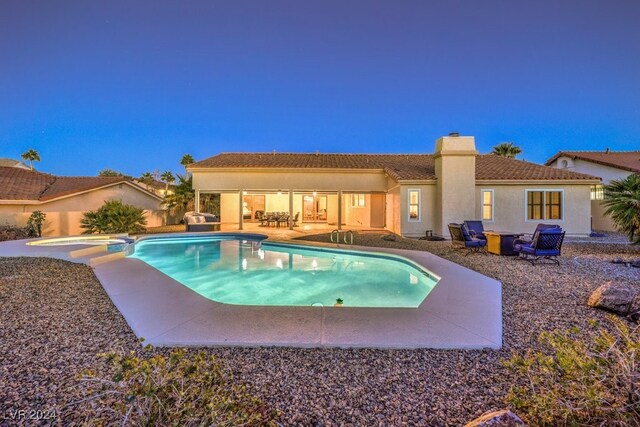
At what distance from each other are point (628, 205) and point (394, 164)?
11.4 meters

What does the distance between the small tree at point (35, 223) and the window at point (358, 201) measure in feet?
59.1

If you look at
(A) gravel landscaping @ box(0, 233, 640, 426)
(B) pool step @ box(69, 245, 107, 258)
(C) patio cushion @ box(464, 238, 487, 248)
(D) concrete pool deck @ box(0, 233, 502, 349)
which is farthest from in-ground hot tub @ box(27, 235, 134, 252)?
(C) patio cushion @ box(464, 238, 487, 248)

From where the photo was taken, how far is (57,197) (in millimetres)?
16156

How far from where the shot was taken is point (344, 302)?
6.58m

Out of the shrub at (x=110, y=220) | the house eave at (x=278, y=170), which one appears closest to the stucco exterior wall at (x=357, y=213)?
the house eave at (x=278, y=170)

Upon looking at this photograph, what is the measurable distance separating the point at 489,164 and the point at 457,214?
590 centimetres

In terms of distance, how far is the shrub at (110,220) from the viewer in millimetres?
15594

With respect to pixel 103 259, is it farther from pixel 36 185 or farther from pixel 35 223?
pixel 36 185

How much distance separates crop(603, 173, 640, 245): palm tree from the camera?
9.38 m

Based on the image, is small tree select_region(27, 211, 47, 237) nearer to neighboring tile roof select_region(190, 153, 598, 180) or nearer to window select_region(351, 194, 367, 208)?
neighboring tile roof select_region(190, 153, 598, 180)

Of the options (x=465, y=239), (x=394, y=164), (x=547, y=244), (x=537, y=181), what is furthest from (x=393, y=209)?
(x=547, y=244)

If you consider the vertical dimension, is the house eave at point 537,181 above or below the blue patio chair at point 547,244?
above

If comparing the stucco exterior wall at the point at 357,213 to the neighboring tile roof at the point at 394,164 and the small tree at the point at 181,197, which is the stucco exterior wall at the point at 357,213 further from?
the small tree at the point at 181,197

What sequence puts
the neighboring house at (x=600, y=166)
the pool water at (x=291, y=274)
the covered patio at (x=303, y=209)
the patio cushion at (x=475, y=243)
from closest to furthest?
the pool water at (x=291, y=274) → the patio cushion at (x=475, y=243) → the neighboring house at (x=600, y=166) → the covered patio at (x=303, y=209)
